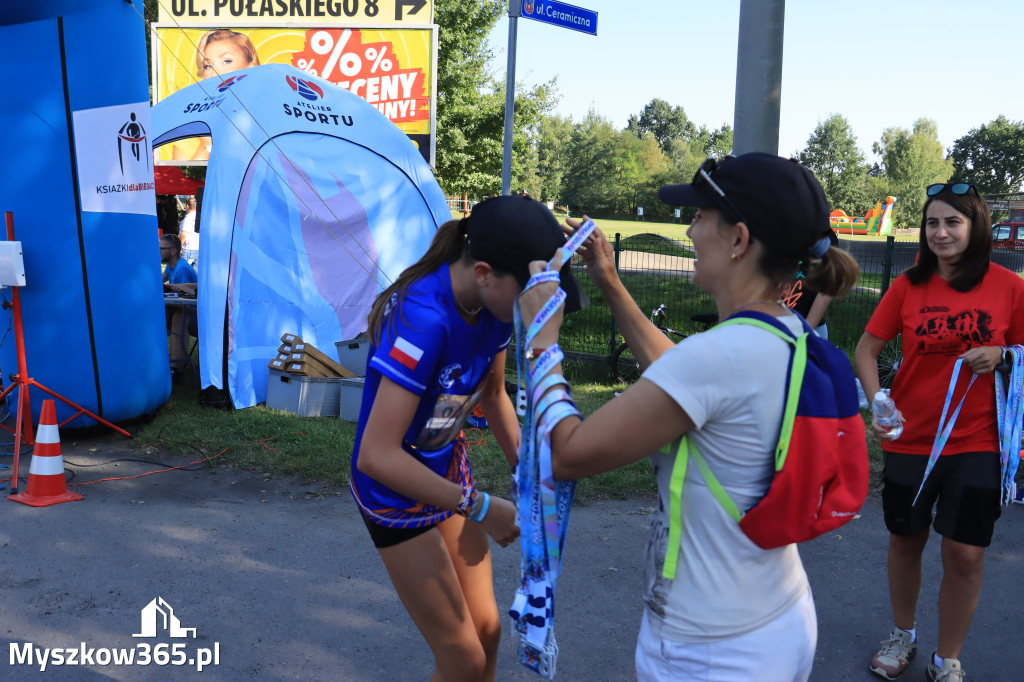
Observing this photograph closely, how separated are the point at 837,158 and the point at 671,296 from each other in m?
84.7

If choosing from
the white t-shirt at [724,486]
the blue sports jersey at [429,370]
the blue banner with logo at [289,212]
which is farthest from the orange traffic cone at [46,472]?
the white t-shirt at [724,486]

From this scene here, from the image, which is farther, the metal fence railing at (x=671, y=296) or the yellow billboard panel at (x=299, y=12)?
the yellow billboard panel at (x=299, y=12)

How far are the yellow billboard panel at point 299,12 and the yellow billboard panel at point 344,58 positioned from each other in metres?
0.21

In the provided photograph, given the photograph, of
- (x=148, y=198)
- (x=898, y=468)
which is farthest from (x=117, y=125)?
(x=898, y=468)

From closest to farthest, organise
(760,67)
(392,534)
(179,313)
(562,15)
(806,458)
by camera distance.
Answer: (806,458), (392,534), (760,67), (562,15), (179,313)

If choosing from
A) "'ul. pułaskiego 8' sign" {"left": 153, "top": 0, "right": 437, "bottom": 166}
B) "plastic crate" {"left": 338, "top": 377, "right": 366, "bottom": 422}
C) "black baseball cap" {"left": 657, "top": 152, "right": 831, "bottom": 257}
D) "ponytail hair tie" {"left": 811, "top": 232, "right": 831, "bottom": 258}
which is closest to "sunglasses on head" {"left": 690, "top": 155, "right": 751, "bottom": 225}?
"black baseball cap" {"left": 657, "top": 152, "right": 831, "bottom": 257}

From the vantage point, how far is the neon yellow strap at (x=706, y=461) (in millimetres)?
1477

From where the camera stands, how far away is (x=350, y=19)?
1786 cm

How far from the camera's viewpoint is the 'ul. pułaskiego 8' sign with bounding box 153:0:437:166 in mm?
17703

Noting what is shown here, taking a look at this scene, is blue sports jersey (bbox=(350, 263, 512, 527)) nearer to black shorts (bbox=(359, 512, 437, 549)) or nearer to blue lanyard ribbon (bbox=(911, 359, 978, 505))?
black shorts (bbox=(359, 512, 437, 549))

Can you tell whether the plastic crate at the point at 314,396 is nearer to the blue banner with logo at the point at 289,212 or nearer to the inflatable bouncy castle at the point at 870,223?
the blue banner with logo at the point at 289,212

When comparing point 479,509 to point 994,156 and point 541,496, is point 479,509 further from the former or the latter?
point 994,156

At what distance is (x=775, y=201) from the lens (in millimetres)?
1503

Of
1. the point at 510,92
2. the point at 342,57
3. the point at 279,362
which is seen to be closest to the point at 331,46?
the point at 342,57
